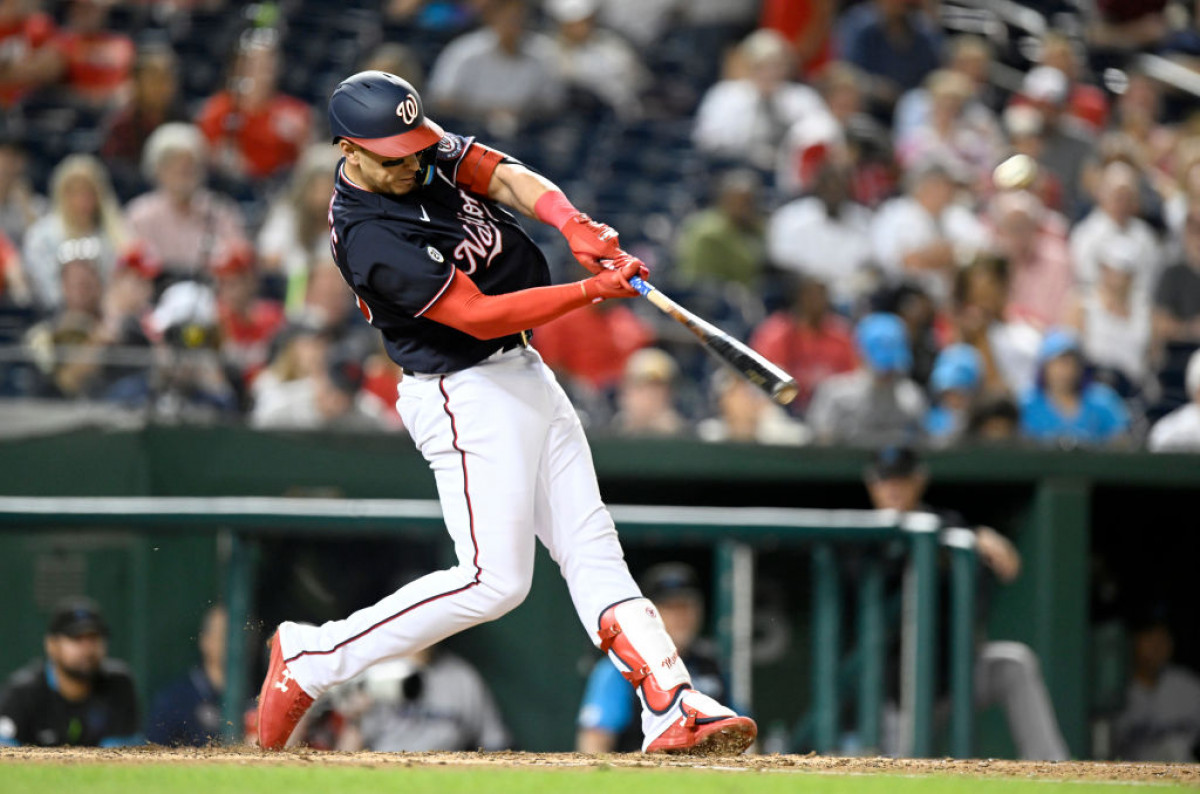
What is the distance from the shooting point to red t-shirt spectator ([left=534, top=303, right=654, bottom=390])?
26.4 ft

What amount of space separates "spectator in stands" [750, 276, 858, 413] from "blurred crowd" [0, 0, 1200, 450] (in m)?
0.01

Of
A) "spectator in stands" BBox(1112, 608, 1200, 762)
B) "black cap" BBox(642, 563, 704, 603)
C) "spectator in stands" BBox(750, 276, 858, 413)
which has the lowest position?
"spectator in stands" BBox(1112, 608, 1200, 762)

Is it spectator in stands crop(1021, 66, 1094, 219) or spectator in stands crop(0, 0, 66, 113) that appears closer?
spectator in stands crop(0, 0, 66, 113)

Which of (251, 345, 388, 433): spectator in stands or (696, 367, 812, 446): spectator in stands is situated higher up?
(251, 345, 388, 433): spectator in stands

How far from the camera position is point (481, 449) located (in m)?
4.31

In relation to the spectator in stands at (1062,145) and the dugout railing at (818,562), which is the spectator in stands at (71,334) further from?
the spectator in stands at (1062,145)

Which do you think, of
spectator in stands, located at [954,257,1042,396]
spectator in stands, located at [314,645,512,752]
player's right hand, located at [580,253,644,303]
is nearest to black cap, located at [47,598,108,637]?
spectator in stands, located at [314,645,512,752]

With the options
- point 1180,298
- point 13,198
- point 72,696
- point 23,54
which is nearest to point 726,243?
point 1180,298

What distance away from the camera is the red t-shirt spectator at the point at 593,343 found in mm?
8055

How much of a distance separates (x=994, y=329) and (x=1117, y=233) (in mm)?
1449

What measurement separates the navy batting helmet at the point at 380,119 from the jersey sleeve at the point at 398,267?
7.9 inches

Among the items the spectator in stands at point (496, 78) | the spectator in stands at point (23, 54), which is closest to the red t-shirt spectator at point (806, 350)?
the spectator in stands at point (496, 78)

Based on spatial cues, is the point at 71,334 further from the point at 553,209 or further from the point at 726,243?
the point at 553,209

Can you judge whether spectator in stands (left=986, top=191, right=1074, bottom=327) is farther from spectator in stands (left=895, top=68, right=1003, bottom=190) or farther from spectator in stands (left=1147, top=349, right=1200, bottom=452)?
spectator in stands (left=1147, top=349, right=1200, bottom=452)
